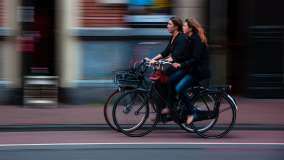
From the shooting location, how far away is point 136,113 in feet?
18.3

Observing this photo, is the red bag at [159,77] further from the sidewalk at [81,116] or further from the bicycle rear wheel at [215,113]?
the sidewalk at [81,116]

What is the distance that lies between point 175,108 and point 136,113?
58cm

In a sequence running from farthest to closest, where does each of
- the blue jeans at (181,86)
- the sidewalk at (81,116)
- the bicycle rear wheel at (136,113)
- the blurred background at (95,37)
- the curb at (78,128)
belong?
the blurred background at (95,37), the sidewalk at (81,116), the curb at (78,128), the bicycle rear wheel at (136,113), the blue jeans at (181,86)

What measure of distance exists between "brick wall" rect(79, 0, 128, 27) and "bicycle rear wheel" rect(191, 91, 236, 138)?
374cm

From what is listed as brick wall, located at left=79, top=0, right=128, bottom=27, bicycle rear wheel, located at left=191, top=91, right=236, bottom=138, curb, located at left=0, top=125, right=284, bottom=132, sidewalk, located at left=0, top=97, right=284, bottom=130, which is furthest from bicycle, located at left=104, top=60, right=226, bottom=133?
brick wall, located at left=79, top=0, right=128, bottom=27

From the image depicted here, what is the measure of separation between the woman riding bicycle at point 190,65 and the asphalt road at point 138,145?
0.58m

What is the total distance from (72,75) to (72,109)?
1.04m

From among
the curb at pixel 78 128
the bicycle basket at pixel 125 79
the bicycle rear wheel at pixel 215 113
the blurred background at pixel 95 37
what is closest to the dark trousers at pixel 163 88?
the bicycle basket at pixel 125 79

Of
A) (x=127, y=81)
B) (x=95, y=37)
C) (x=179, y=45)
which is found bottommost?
(x=127, y=81)

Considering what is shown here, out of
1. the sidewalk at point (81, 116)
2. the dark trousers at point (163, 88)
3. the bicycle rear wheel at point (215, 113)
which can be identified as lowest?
the sidewalk at point (81, 116)

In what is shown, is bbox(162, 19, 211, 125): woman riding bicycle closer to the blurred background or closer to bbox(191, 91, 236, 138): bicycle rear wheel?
bbox(191, 91, 236, 138): bicycle rear wheel

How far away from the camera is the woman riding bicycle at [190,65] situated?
518 cm

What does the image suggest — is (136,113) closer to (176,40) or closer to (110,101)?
(110,101)

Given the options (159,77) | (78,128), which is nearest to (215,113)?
(159,77)
